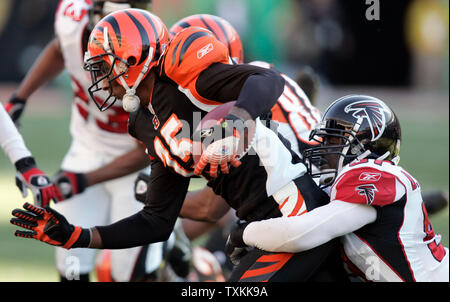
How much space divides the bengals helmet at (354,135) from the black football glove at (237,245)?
47cm

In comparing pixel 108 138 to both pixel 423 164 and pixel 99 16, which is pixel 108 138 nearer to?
pixel 99 16

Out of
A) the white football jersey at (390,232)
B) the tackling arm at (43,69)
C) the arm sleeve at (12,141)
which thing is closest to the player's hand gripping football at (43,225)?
the arm sleeve at (12,141)

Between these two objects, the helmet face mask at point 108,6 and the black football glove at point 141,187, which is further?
the helmet face mask at point 108,6

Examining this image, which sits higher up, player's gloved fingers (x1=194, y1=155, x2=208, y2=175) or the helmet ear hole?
the helmet ear hole

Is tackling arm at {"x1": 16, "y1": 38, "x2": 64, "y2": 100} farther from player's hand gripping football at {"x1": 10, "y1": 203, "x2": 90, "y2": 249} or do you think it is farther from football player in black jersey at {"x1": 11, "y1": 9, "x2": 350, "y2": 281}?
player's hand gripping football at {"x1": 10, "y1": 203, "x2": 90, "y2": 249}

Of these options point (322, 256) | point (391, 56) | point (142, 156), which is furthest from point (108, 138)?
point (391, 56)

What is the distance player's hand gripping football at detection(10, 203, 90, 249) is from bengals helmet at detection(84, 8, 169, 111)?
58 centimetres

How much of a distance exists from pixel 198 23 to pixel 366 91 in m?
12.1

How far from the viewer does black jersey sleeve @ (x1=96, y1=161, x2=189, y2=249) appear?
3.57 m

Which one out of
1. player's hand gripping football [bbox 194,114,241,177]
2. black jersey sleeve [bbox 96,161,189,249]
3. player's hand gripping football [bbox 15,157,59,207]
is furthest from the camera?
player's hand gripping football [bbox 15,157,59,207]

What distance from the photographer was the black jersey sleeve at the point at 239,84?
3.10 metres

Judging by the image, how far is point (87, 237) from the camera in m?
3.50

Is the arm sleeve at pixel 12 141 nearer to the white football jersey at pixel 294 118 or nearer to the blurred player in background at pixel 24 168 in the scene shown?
the blurred player in background at pixel 24 168

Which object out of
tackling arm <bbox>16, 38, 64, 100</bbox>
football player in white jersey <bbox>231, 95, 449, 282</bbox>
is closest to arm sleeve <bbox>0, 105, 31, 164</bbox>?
tackling arm <bbox>16, 38, 64, 100</bbox>
